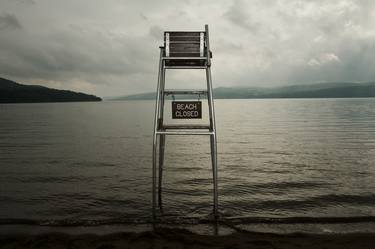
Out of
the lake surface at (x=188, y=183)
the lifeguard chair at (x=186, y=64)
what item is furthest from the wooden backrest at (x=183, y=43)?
the lake surface at (x=188, y=183)

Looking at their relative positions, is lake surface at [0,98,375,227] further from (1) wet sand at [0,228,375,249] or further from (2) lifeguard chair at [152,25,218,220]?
(2) lifeguard chair at [152,25,218,220]

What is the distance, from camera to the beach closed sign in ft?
20.6

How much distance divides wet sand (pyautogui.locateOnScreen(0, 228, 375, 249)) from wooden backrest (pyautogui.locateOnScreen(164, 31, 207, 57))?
344 centimetres

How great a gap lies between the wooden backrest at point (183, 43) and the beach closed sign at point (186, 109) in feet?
3.03

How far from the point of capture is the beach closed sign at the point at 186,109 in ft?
20.6

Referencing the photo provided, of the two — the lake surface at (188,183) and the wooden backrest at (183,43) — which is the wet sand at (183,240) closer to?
the lake surface at (188,183)

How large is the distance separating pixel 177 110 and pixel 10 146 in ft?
61.9

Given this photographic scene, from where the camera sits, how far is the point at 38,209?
8.31 meters

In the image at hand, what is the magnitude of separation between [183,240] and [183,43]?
12.0ft

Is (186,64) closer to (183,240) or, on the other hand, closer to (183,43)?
(183,43)

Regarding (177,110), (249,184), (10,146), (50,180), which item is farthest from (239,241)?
(10,146)

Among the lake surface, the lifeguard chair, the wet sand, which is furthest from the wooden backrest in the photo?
the lake surface

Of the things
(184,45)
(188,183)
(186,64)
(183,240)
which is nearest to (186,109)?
(186,64)

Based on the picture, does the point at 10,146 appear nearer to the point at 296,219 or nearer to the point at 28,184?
the point at 28,184
